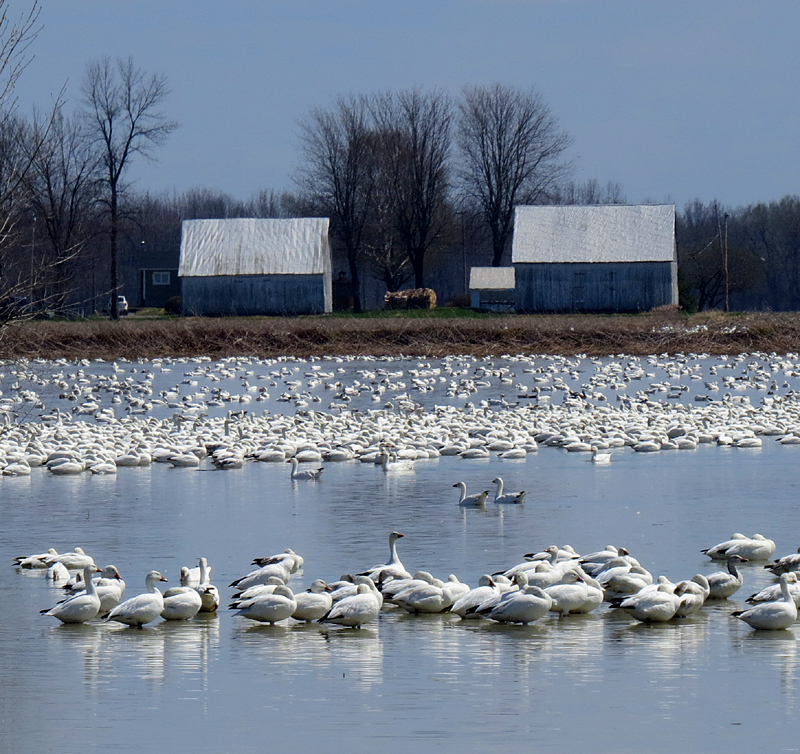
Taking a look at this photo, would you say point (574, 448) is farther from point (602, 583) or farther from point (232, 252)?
point (232, 252)

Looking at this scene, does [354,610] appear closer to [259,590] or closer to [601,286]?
A: [259,590]

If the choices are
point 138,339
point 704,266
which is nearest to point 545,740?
point 138,339

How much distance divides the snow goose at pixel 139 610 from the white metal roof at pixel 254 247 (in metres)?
58.2

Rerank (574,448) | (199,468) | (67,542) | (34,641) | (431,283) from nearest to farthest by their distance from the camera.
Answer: (34,641)
(67,542)
(199,468)
(574,448)
(431,283)

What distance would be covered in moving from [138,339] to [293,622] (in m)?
37.6

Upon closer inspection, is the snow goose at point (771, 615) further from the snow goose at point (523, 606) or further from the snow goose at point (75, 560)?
the snow goose at point (75, 560)

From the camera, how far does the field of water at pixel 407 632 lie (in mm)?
6625

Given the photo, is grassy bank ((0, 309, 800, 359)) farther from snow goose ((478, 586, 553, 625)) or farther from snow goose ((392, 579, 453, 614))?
snow goose ((478, 586, 553, 625))

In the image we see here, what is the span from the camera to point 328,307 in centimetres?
6806

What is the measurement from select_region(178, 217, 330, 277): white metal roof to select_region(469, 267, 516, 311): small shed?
9.64 m

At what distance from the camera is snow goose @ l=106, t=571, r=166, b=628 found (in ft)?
28.2

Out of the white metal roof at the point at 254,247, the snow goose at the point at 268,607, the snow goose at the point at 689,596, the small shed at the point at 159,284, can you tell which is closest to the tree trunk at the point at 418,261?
the white metal roof at the point at 254,247

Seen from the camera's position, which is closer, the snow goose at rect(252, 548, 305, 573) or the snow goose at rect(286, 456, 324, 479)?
the snow goose at rect(252, 548, 305, 573)

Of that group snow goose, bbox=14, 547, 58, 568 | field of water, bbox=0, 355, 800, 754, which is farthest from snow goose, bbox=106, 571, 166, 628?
snow goose, bbox=14, 547, 58, 568
